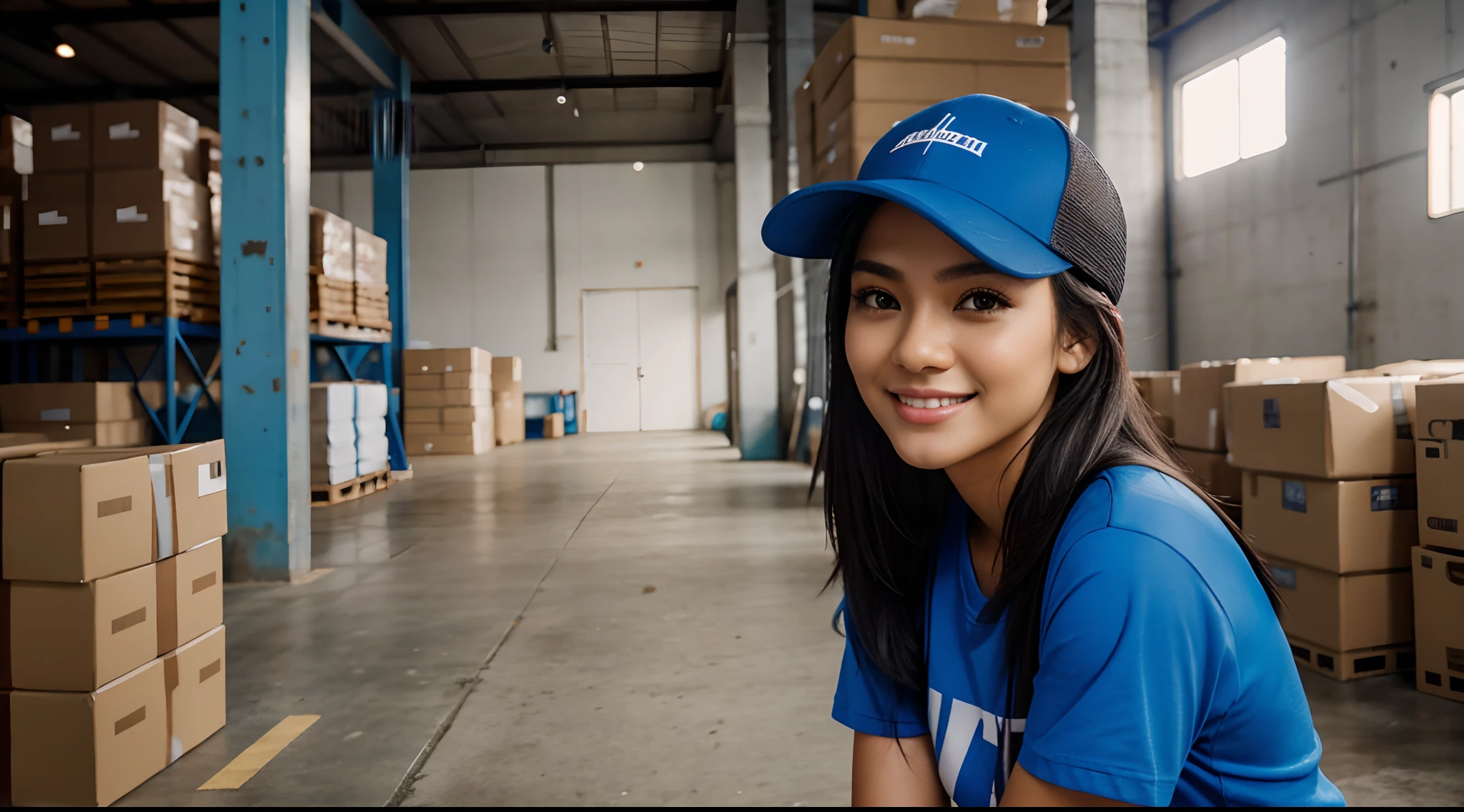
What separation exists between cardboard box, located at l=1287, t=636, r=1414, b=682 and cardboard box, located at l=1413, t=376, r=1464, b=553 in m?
0.42

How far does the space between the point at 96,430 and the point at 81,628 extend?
409 cm

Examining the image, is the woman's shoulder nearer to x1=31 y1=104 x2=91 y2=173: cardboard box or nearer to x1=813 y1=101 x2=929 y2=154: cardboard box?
x1=813 y1=101 x2=929 y2=154: cardboard box

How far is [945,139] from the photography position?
0.88 meters

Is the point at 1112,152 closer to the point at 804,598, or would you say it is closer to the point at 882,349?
the point at 804,598

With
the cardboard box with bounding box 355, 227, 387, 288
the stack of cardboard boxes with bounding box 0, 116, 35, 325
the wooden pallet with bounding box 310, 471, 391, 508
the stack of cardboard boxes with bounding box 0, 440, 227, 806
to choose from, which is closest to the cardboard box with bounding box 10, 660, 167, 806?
the stack of cardboard boxes with bounding box 0, 440, 227, 806

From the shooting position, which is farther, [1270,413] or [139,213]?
[139,213]

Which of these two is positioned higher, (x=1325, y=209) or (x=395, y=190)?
(x=395, y=190)

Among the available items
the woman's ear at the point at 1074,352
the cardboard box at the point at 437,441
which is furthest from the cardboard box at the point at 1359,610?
the cardboard box at the point at 437,441

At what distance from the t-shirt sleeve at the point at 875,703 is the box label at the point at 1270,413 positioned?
2.69 m

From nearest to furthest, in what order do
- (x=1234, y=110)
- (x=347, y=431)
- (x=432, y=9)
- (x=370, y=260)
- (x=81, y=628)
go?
(x=81, y=628)
(x=347, y=431)
(x=370, y=260)
(x=1234, y=110)
(x=432, y=9)

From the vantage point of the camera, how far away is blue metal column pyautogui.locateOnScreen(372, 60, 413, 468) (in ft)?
35.6

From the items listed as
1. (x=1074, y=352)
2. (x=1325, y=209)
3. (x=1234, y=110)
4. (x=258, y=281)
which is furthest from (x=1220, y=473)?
(x=1234, y=110)

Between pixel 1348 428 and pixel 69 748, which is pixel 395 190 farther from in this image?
pixel 1348 428

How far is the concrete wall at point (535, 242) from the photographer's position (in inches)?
685
